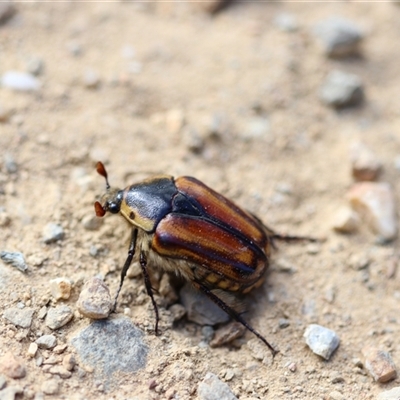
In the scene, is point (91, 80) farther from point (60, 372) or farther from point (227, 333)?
point (60, 372)

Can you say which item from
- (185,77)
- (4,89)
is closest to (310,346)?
(185,77)

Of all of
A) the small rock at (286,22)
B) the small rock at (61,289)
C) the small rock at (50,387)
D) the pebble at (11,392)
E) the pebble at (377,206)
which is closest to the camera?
the pebble at (11,392)

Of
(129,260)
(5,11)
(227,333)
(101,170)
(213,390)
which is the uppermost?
(5,11)

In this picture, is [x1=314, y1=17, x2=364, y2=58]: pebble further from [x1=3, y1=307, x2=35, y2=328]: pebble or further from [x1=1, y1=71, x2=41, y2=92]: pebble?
[x1=3, y1=307, x2=35, y2=328]: pebble

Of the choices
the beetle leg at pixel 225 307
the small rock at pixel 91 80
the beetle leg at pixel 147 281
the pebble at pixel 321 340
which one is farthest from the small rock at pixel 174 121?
the pebble at pixel 321 340

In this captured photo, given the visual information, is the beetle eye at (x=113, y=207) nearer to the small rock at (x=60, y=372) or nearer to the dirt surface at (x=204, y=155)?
the dirt surface at (x=204, y=155)

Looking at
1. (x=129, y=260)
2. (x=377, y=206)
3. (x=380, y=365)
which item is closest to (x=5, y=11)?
(x=129, y=260)
